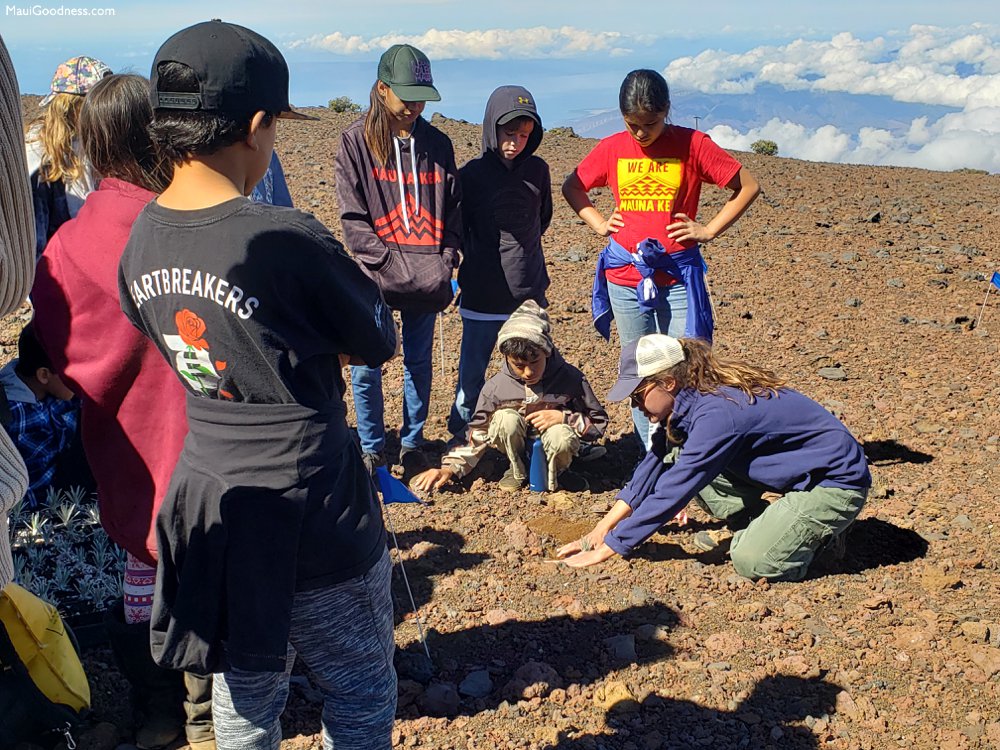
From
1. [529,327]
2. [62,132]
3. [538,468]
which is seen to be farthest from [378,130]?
[538,468]

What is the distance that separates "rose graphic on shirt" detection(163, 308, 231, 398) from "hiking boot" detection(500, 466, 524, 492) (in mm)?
2773

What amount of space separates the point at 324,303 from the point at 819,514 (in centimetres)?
241

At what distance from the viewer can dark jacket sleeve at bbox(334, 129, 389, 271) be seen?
157 inches

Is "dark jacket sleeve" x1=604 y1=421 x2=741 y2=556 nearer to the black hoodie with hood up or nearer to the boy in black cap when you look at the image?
the black hoodie with hood up

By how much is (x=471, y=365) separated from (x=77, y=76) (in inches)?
83.7

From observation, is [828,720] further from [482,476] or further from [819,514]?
[482,476]

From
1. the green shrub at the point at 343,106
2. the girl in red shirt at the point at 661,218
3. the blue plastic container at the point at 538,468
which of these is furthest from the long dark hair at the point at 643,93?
the green shrub at the point at 343,106

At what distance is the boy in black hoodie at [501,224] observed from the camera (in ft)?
14.0

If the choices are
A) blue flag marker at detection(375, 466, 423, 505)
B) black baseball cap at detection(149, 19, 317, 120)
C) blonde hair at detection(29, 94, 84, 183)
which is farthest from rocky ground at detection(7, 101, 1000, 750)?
black baseball cap at detection(149, 19, 317, 120)

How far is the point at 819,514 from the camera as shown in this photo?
3498mm

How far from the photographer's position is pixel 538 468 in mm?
4383

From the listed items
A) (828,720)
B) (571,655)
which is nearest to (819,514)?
(828,720)

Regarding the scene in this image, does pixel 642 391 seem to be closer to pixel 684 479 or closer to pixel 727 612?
pixel 684 479

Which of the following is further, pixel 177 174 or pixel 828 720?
pixel 828 720
